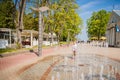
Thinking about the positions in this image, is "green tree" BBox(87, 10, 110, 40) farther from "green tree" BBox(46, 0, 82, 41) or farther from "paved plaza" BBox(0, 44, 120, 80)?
"paved plaza" BBox(0, 44, 120, 80)

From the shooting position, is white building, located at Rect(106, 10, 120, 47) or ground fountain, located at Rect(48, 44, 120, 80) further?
white building, located at Rect(106, 10, 120, 47)

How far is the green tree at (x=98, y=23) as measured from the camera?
101m

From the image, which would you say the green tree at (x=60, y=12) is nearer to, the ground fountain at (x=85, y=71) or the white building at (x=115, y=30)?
the white building at (x=115, y=30)

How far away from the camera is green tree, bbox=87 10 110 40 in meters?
101

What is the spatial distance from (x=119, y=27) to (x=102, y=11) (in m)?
52.3

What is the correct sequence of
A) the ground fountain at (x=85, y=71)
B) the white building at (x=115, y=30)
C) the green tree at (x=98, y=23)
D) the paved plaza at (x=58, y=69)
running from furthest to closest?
the green tree at (x=98, y=23), the white building at (x=115, y=30), the paved plaza at (x=58, y=69), the ground fountain at (x=85, y=71)

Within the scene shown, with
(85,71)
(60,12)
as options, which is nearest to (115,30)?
(60,12)

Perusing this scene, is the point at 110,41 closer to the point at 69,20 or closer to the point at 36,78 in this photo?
the point at 69,20

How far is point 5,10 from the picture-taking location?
44656 millimetres

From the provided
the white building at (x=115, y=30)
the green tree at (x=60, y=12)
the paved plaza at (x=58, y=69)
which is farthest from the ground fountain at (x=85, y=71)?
the white building at (x=115, y=30)

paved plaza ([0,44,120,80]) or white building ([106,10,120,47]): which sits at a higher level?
white building ([106,10,120,47])

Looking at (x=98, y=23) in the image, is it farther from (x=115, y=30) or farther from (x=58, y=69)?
(x=58, y=69)

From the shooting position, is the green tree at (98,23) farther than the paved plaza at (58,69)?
Yes

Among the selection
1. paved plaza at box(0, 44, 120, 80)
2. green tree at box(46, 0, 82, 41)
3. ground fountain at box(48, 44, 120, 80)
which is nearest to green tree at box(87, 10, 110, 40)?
green tree at box(46, 0, 82, 41)
